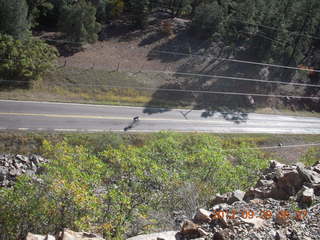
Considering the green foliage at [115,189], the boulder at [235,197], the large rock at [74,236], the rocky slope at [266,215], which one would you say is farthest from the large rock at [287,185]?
the large rock at [74,236]

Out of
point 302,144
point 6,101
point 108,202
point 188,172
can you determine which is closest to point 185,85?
point 302,144

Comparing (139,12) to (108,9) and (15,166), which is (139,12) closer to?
(108,9)

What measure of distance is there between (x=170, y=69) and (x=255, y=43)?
45.9 feet

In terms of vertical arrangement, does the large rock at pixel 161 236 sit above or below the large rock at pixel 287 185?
below

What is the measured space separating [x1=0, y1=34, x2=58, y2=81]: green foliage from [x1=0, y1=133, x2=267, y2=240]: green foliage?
19.6 meters

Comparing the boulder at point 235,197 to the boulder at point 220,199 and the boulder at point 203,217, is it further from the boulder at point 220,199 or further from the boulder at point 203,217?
the boulder at point 203,217

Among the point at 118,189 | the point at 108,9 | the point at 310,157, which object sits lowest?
the point at 310,157

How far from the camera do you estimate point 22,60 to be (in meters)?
34.4

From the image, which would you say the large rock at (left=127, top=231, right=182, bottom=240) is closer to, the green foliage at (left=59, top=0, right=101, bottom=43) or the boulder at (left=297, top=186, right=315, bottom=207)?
the boulder at (left=297, top=186, right=315, bottom=207)

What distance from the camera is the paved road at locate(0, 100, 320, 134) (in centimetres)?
3092

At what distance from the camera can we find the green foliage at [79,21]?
41312mm

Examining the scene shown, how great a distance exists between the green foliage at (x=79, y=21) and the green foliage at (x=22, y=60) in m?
6.51

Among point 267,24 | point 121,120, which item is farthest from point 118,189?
point 267,24
